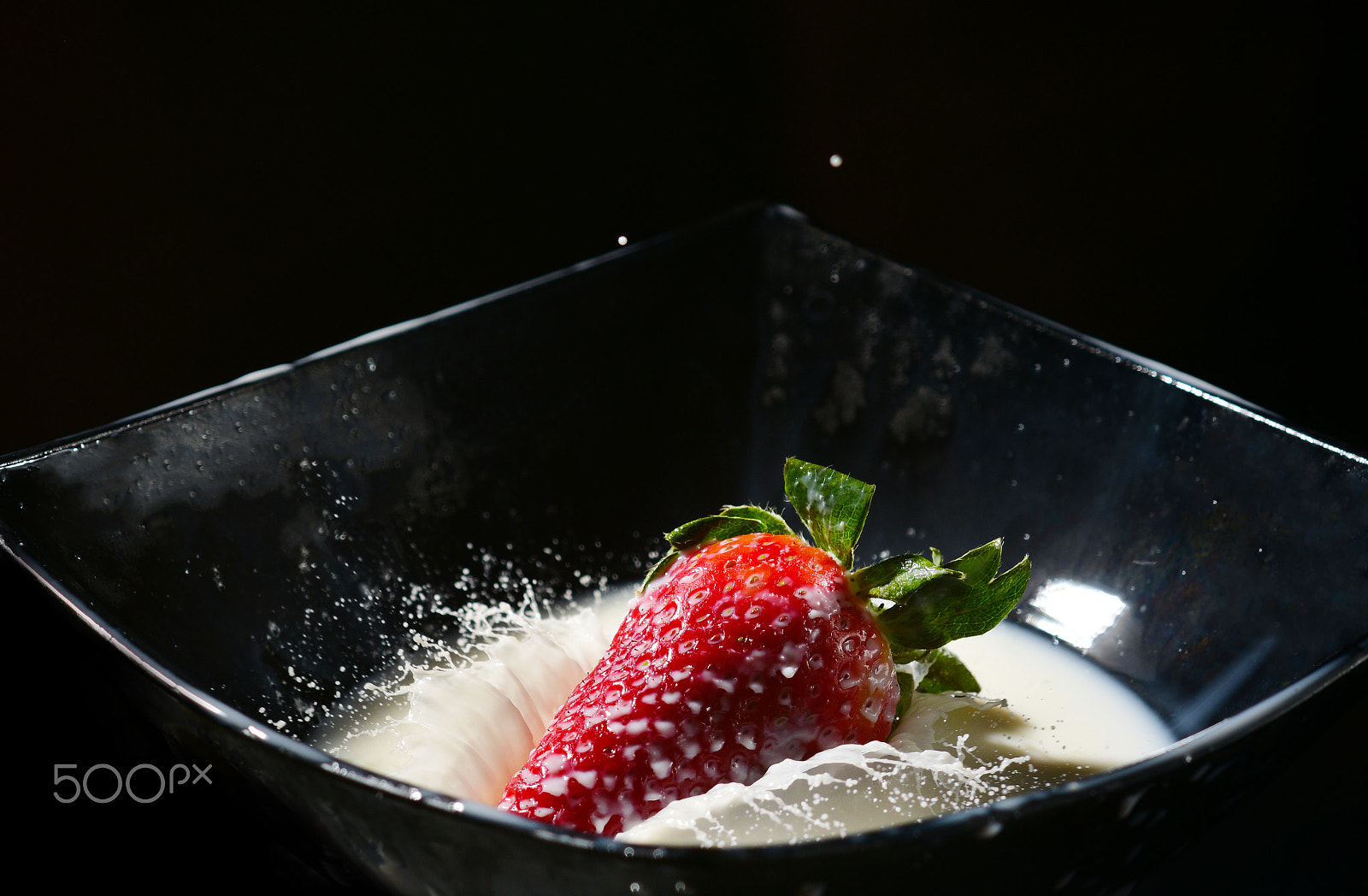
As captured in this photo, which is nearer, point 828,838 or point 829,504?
point 828,838

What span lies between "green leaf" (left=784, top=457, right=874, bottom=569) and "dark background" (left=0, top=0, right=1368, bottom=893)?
11.0 inches

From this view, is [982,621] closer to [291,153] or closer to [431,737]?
[431,737]

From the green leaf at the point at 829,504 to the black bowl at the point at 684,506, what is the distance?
168 mm

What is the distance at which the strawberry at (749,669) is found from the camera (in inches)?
19.5

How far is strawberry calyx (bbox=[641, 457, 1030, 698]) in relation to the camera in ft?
1.70

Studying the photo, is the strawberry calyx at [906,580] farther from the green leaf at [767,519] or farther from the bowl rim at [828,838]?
the bowl rim at [828,838]

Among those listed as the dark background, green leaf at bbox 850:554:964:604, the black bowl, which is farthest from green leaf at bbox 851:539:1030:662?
the dark background

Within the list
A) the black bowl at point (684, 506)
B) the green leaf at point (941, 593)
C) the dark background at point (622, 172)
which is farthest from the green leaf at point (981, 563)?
the dark background at point (622, 172)

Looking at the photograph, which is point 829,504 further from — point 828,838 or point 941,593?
point 828,838

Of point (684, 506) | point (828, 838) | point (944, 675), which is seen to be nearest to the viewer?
point (828, 838)

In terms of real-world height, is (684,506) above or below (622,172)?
below

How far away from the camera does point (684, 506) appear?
2.64ft

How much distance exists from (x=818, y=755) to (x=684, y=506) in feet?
1.09

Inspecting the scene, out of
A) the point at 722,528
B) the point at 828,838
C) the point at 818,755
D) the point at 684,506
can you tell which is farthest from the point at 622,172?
the point at 828,838
